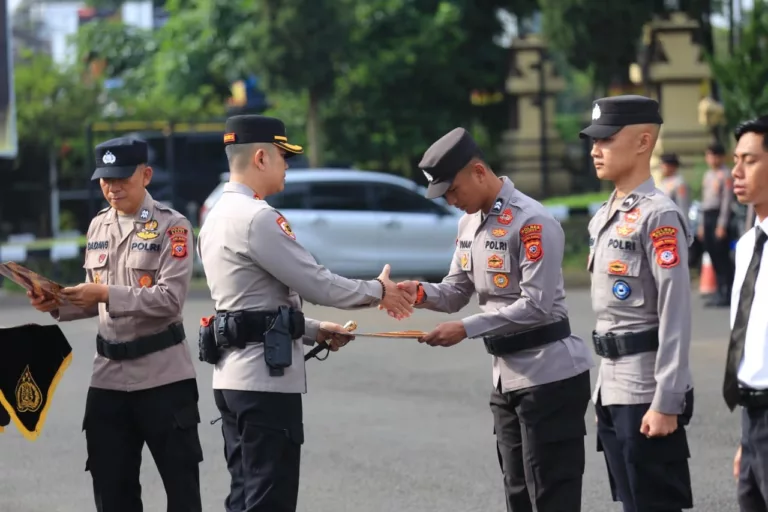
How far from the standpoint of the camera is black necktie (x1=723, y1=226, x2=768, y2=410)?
442 centimetres

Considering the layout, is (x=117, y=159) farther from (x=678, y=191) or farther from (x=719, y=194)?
(x=719, y=194)

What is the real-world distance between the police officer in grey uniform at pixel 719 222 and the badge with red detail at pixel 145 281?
381 inches

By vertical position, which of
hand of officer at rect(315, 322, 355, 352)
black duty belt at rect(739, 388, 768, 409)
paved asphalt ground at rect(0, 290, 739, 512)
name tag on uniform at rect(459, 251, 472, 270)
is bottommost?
paved asphalt ground at rect(0, 290, 739, 512)

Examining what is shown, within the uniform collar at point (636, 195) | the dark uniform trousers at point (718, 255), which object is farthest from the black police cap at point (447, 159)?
the dark uniform trousers at point (718, 255)

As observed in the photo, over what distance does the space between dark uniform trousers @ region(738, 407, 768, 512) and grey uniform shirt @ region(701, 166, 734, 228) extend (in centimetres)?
1017

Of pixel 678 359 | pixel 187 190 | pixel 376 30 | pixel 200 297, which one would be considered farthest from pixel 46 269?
pixel 678 359

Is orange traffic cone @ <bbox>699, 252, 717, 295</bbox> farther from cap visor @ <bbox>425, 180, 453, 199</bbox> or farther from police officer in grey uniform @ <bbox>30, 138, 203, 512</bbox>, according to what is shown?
police officer in grey uniform @ <bbox>30, 138, 203, 512</bbox>

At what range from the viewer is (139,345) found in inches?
221

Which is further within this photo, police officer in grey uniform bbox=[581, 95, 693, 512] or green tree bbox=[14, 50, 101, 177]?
green tree bbox=[14, 50, 101, 177]

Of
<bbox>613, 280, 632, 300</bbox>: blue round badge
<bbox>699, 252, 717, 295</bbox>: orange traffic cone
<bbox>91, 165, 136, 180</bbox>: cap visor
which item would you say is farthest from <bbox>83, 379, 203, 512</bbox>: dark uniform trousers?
<bbox>699, 252, 717, 295</bbox>: orange traffic cone

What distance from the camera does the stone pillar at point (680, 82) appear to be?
860 inches

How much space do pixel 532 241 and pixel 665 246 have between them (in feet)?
2.02

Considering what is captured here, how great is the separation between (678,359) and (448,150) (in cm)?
123

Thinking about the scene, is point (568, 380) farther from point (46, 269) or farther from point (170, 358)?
point (46, 269)
